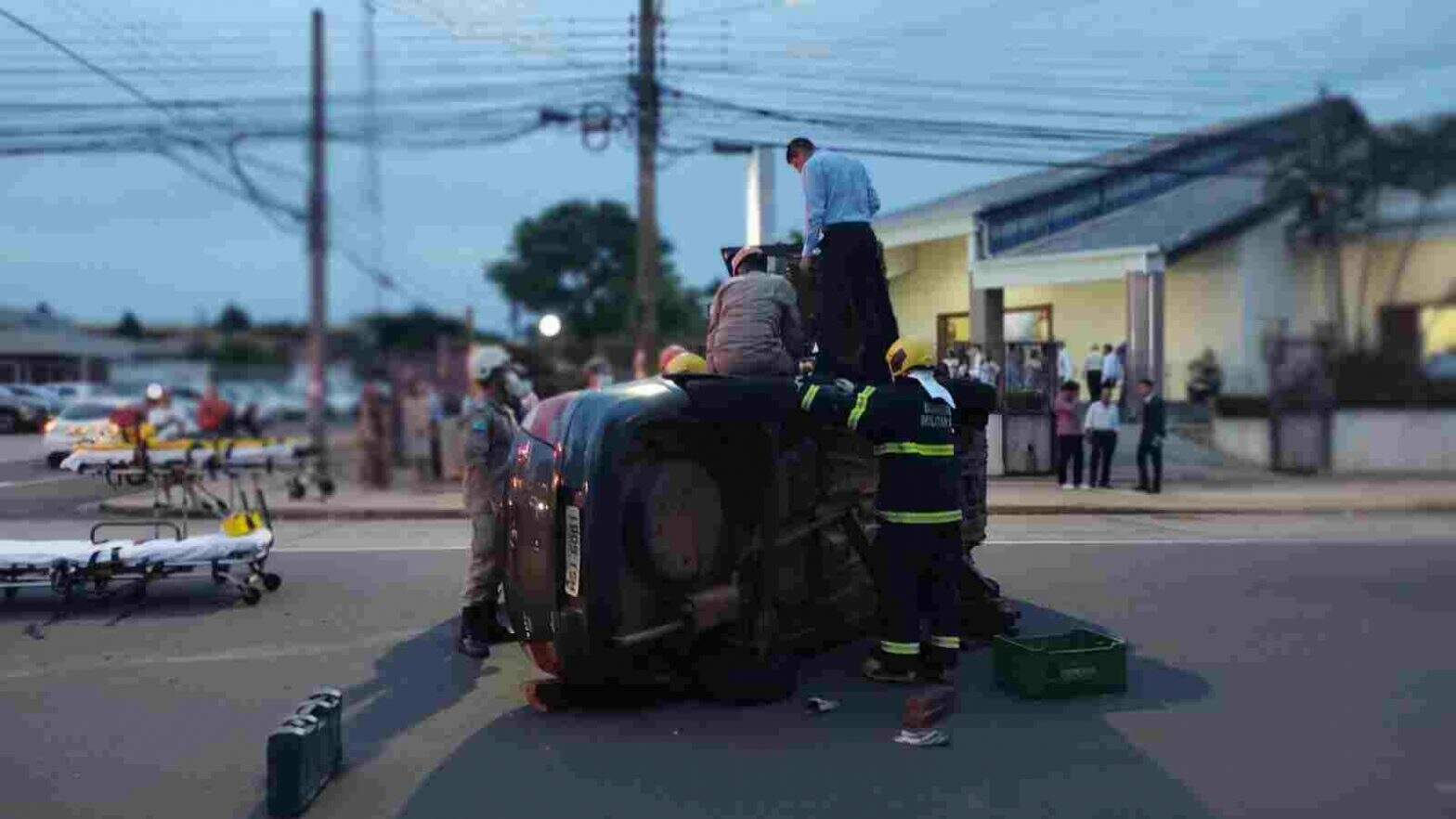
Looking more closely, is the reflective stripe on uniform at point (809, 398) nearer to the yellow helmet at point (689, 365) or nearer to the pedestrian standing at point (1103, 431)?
the yellow helmet at point (689, 365)

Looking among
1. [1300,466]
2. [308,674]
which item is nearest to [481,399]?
[308,674]

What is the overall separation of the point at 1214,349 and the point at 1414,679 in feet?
60.2

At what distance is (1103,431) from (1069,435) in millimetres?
554

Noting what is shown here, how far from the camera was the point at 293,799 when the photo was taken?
208 inches

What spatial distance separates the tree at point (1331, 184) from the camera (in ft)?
57.8

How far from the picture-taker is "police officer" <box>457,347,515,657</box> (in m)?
8.09

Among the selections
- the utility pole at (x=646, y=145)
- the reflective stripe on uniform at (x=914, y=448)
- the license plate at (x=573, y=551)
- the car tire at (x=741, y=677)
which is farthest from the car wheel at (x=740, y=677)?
the utility pole at (x=646, y=145)

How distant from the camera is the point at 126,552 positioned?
29.6ft

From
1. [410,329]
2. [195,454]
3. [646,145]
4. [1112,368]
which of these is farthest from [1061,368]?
[195,454]

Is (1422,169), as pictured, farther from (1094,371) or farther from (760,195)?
(760,195)

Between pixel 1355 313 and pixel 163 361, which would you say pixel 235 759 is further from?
pixel 1355 313

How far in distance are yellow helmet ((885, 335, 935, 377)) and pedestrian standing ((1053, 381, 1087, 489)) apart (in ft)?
34.7

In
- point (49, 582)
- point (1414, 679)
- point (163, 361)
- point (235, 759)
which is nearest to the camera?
point (235, 759)

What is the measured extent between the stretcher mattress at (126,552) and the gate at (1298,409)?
1668cm
